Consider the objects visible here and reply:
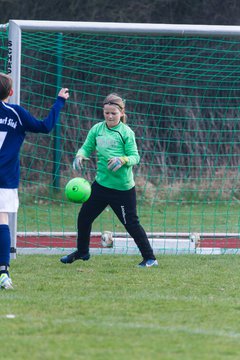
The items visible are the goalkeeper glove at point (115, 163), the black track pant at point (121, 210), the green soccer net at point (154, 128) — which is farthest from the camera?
the green soccer net at point (154, 128)

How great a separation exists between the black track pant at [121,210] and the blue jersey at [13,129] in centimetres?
139

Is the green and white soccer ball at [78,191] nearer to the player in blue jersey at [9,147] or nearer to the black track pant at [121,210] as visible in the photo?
the black track pant at [121,210]

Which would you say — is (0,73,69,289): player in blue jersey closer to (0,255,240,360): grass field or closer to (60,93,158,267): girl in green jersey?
(0,255,240,360): grass field

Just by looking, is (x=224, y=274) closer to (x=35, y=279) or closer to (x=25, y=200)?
(x=35, y=279)

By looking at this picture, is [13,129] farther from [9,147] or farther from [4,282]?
[4,282]

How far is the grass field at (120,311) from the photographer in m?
5.08

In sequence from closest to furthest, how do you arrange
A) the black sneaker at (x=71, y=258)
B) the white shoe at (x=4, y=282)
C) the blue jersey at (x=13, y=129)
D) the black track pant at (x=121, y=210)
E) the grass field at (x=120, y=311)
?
the grass field at (x=120, y=311) → the white shoe at (x=4, y=282) → the blue jersey at (x=13, y=129) → the black track pant at (x=121, y=210) → the black sneaker at (x=71, y=258)

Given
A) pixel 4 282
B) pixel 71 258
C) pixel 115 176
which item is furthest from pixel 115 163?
pixel 4 282

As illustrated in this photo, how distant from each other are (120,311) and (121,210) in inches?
95.8

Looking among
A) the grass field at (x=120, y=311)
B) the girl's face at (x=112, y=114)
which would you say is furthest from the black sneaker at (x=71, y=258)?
the girl's face at (x=112, y=114)

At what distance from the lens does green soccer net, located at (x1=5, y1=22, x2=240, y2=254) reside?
503 inches

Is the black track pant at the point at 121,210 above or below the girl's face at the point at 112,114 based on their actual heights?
below

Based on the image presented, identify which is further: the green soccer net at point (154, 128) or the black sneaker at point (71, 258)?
the green soccer net at point (154, 128)

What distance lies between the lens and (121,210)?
8500mm
